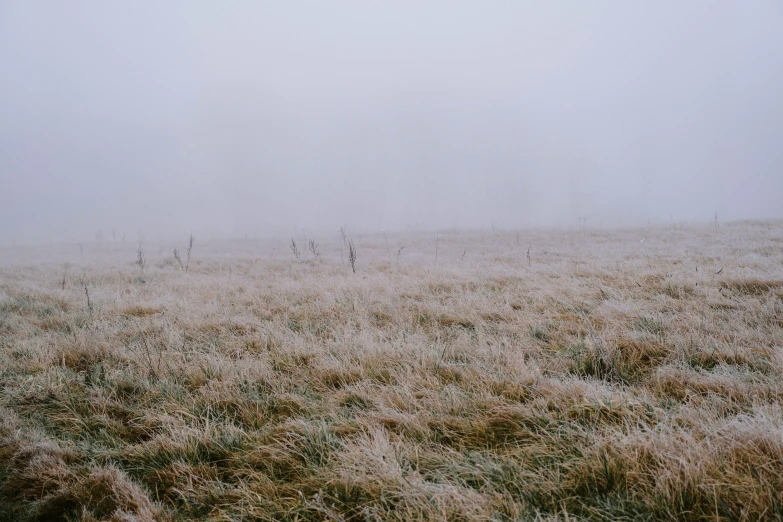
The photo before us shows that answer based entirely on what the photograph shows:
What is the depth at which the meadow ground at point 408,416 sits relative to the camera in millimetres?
1767

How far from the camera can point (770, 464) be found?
171 cm

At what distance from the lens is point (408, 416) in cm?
244

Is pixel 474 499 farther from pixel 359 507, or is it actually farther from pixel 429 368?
pixel 429 368

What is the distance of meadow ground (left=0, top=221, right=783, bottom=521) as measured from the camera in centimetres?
177

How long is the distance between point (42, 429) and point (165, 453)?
116 cm

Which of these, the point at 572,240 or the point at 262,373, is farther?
the point at 572,240

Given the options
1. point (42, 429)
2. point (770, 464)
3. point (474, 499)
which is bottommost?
point (42, 429)

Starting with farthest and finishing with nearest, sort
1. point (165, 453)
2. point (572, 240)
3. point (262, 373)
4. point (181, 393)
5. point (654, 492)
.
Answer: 1. point (572, 240)
2. point (262, 373)
3. point (181, 393)
4. point (165, 453)
5. point (654, 492)

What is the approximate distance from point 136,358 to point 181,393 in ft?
3.77

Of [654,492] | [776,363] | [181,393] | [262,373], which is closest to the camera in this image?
[654,492]

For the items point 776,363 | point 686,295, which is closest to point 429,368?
point 776,363

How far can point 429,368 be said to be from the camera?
3268mm

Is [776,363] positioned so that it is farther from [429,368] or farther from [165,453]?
[165,453]

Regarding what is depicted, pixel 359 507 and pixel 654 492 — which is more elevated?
pixel 654 492
